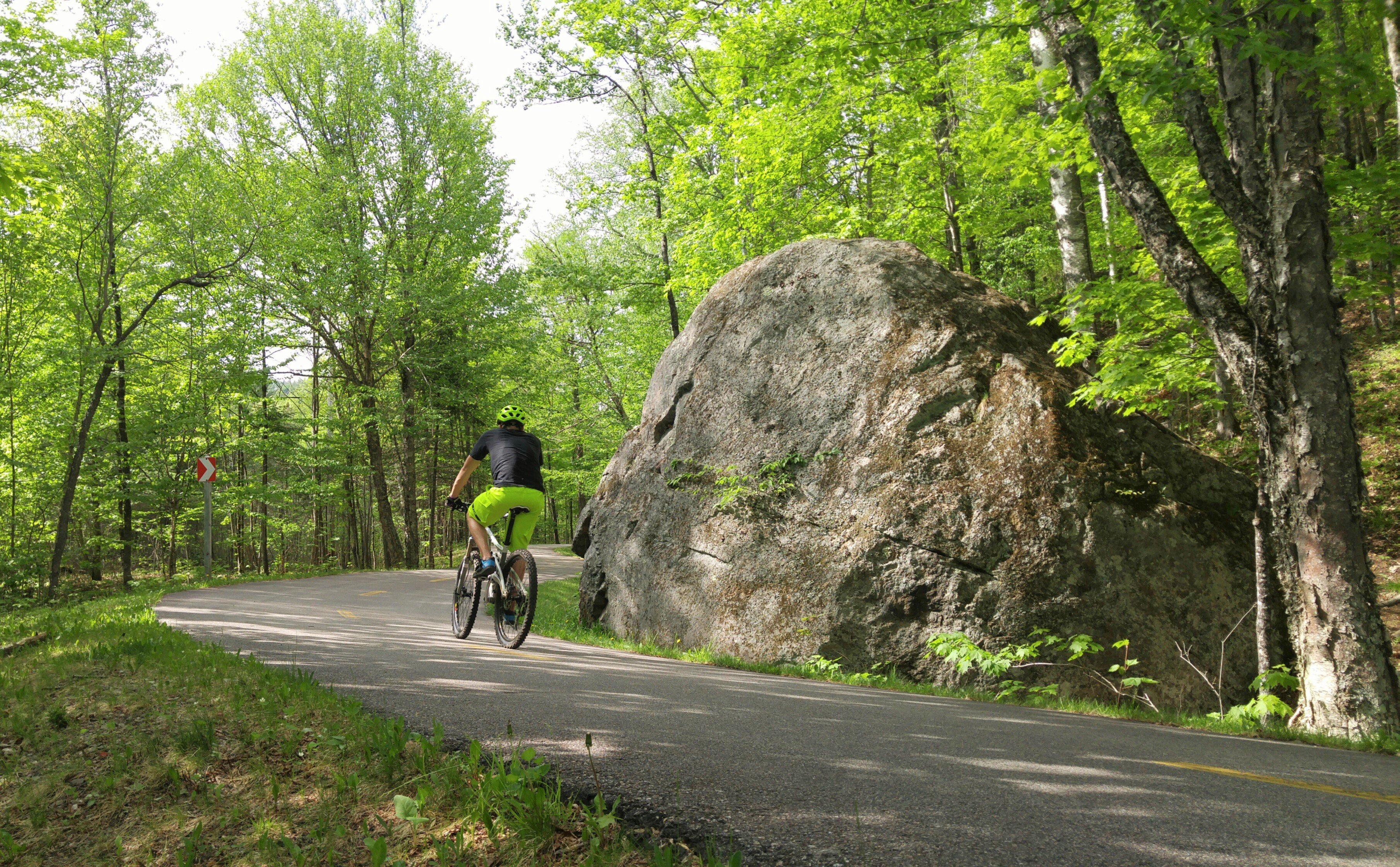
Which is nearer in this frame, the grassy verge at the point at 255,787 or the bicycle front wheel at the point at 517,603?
the grassy verge at the point at 255,787

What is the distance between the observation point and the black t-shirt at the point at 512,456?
24.9 feet

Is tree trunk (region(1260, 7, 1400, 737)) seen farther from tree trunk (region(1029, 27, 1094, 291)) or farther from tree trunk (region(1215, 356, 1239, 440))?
tree trunk (region(1215, 356, 1239, 440))

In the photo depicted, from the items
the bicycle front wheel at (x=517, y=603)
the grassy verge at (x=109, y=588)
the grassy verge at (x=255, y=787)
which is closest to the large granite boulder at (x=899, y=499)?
the bicycle front wheel at (x=517, y=603)

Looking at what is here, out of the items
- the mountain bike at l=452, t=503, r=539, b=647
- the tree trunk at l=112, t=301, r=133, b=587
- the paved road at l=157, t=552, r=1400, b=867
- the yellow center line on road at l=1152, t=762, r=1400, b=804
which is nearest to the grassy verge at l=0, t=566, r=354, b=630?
the tree trunk at l=112, t=301, r=133, b=587

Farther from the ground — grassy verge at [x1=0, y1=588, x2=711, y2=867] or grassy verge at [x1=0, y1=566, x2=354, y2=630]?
grassy verge at [x1=0, y1=588, x2=711, y2=867]

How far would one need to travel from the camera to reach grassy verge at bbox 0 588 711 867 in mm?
2807

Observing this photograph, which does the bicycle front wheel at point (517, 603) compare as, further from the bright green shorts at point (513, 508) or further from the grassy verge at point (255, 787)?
the grassy verge at point (255, 787)

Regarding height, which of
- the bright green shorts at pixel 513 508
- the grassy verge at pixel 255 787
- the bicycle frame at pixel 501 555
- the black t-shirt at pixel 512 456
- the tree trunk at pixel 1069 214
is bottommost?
the grassy verge at pixel 255 787

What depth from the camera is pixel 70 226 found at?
18391mm

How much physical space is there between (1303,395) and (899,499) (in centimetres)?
333

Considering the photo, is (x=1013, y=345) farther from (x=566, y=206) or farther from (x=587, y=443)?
(x=587, y=443)

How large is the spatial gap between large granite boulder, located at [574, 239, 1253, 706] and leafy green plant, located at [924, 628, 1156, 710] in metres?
0.11

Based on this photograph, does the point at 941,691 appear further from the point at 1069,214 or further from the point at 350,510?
the point at 350,510

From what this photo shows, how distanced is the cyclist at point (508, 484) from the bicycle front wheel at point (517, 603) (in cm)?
23
